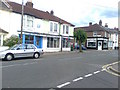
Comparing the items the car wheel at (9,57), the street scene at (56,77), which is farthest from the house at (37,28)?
the street scene at (56,77)

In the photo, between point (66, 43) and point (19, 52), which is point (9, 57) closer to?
point (19, 52)

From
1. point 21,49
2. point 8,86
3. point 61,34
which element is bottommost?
point 8,86

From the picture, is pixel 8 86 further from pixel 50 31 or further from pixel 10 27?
pixel 50 31

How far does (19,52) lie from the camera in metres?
16.8

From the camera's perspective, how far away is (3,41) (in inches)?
877

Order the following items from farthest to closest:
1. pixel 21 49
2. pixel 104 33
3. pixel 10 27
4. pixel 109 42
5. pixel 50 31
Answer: pixel 109 42 < pixel 104 33 < pixel 50 31 < pixel 10 27 < pixel 21 49

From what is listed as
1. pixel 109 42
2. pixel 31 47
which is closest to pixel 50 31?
pixel 31 47

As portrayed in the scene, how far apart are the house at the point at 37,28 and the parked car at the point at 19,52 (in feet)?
24.1

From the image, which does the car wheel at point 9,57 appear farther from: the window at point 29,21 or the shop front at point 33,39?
the window at point 29,21

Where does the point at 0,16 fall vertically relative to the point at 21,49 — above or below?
above

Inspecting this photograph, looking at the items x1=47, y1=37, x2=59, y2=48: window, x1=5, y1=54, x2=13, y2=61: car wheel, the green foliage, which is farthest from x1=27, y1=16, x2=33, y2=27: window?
x1=5, y1=54, x2=13, y2=61: car wheel

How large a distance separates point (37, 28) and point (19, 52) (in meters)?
12.5

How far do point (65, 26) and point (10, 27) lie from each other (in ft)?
46.8

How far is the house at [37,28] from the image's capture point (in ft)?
79.4
